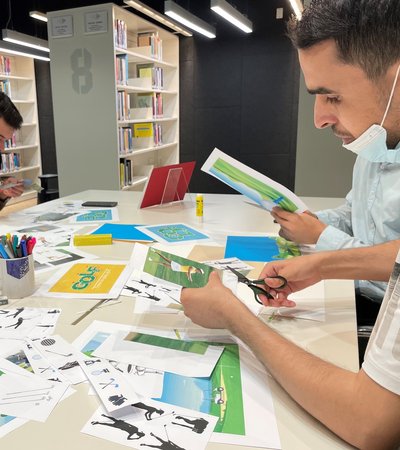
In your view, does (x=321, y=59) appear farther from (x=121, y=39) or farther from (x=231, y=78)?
(x=231, y=78)

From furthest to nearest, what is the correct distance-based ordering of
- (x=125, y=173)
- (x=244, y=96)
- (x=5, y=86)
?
(x=5, y=86)
(x=244, y=96)
(x=125, y=173)

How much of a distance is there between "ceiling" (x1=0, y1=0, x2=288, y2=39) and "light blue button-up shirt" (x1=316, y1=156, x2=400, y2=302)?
466 centimetres

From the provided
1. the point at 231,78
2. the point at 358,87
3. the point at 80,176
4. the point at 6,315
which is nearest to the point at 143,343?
the point at 6,315

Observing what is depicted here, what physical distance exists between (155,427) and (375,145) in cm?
85

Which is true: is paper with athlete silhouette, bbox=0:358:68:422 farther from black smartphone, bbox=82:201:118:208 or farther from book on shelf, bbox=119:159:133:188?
book on shelf, bbox=119:159:133:188

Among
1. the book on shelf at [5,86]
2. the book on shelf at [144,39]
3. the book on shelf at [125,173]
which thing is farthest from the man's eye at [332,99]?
the book on shelf at [5,86]

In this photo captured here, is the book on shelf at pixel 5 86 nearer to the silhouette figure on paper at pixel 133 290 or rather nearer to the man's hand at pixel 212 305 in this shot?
the silhouette figure on paper at pixel 133 290

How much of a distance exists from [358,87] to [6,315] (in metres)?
0.99

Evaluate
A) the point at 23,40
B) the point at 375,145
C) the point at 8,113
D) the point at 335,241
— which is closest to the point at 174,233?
the point at 335,241

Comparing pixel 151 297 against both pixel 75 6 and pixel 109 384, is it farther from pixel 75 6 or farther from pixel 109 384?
pixel 75 6

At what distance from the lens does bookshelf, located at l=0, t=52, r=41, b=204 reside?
6.19 m

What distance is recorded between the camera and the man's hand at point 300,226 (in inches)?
55.6

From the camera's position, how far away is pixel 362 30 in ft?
2.72

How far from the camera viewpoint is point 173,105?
5949 millimetres
